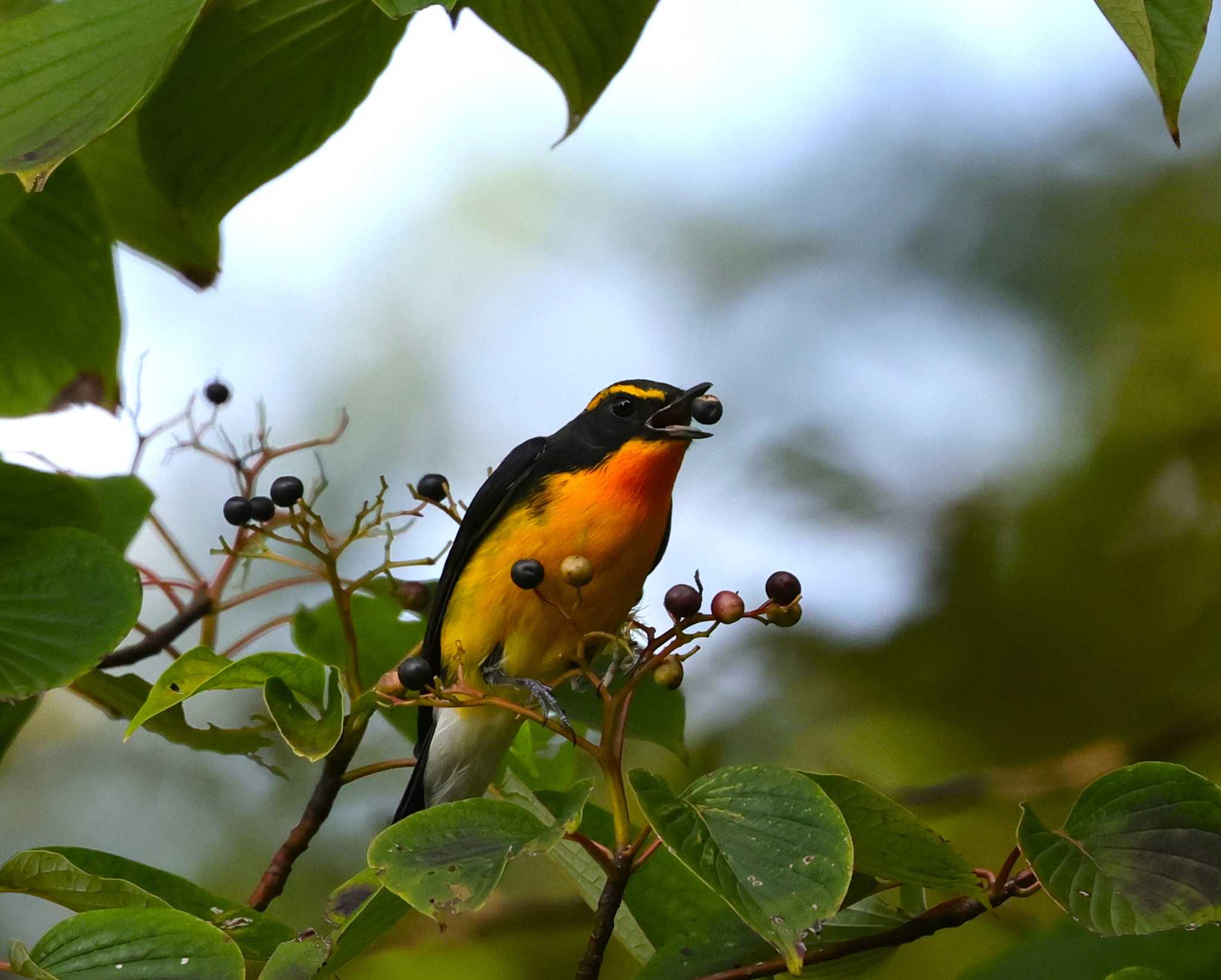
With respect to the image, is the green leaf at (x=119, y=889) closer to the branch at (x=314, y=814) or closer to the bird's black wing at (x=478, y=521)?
the branch at (x=314, y=814)

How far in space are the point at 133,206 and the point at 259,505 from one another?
70 cm

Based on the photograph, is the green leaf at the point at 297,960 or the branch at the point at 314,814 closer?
the green leaf at the point at 297,960

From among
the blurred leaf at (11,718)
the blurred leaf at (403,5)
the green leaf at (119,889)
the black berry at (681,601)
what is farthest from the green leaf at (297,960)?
the blurred leaf at (403,5)

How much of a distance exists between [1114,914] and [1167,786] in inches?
5.5

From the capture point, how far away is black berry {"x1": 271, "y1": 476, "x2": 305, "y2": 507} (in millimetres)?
1596

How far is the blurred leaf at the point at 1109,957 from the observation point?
1396mm

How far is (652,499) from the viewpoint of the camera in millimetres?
2043

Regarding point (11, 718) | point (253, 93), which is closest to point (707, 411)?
point (253, 93)

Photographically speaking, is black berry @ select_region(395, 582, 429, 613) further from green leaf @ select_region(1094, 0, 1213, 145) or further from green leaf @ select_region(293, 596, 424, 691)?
green leaf @ select_region(1094, 0, 1213, 145)

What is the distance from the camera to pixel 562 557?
203cm

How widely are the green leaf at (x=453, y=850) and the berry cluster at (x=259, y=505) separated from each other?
57cm

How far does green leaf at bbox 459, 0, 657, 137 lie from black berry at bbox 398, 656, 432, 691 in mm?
863

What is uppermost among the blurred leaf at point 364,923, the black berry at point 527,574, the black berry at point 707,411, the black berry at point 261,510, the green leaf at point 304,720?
the black berry at point 707,411

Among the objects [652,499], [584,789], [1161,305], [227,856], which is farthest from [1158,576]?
[227,856]
